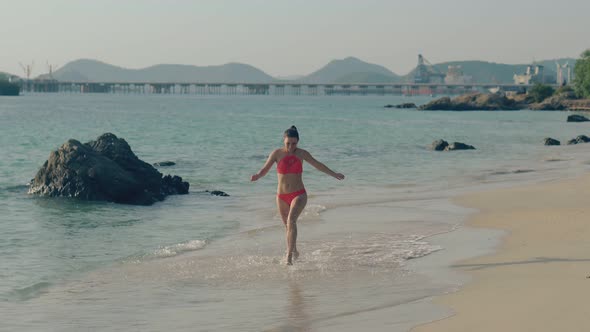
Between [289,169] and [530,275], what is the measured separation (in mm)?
3457

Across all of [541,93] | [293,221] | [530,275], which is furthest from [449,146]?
[541,93]

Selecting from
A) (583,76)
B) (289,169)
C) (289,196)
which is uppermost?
(583,76)

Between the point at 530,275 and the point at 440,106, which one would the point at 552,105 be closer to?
the point at 440,106

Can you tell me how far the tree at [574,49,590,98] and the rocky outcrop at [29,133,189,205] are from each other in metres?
97.9

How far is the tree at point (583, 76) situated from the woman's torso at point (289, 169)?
105 meters

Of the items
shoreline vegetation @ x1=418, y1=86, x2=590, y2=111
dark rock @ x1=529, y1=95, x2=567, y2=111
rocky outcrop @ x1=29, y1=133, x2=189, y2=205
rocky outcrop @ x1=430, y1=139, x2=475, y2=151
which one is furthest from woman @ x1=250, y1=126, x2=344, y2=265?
shoreline vegetation @ x1=418, y1=86, x2=590, y2=111

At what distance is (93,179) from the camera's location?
19281mm

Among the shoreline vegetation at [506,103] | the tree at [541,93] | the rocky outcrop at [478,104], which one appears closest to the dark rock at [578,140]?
the shoreline vegetation at [506,103]

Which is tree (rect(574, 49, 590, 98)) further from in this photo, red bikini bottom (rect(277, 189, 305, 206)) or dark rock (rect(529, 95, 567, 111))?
red bikini bottom (rect(277, 189, 305, 206))

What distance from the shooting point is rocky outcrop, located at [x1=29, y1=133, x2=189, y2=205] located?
63.0 ft

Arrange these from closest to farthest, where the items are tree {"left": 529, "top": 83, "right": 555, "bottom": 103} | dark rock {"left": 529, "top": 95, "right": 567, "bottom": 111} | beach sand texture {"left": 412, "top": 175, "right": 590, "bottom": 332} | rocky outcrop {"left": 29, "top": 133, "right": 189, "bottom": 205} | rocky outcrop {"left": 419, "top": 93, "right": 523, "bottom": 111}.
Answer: beach sand texture {"left": 412, "top": 175, "right": 590, "bottom": 332} < rocky outcrop {"left": 29, "top": 133, "right": 189, "bottom": 205} < dark rock {"left": 529, "top": 95, "right": 567, "bottom": 111} < rocky outcrop {"left": 419, "top": 93, "right": 523, "bottom": 111} < tree {"left": 529, "top": 83, "right": 555, "bottom": 103}

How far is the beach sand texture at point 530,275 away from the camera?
302 inches

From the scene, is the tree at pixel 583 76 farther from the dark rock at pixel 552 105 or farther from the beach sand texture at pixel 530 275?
the beach sand texture at pixel 530 275

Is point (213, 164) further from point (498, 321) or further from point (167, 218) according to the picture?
point (498, 321)
